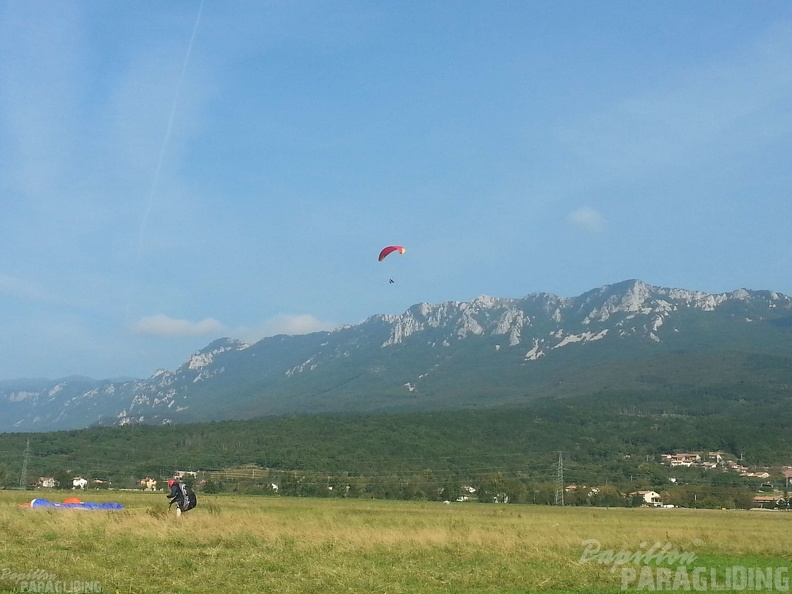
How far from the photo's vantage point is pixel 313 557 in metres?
17.5

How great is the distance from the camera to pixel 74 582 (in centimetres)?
1396

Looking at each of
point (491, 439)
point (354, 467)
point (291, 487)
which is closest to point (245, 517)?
point (291, 487)

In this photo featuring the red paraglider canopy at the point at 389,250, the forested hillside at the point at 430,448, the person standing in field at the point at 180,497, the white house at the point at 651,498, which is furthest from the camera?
the forested hillside at the point at 430,448

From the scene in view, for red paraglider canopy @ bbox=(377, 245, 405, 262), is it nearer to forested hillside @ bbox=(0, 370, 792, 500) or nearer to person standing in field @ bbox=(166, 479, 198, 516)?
person standing in field @ bbox=(166, 479, 198, 516)

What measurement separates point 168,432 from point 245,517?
150 m

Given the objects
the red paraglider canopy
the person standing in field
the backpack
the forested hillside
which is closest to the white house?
the forested hillside

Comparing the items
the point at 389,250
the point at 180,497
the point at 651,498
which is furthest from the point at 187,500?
the point at 651,498

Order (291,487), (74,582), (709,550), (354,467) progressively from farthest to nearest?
(354,467) → (291,487) → (709,550) → (74,582)

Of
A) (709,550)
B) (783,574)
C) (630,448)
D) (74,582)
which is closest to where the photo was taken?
(74,582)

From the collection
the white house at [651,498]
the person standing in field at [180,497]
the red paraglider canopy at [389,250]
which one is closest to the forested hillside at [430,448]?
the white house at [651,498]

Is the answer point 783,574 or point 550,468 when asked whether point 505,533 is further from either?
point 550,468

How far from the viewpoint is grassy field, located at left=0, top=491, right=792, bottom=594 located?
48.3ft

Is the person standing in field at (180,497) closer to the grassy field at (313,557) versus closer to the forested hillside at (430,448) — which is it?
the grassy field at (313,557)

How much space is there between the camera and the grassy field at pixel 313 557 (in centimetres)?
1471
